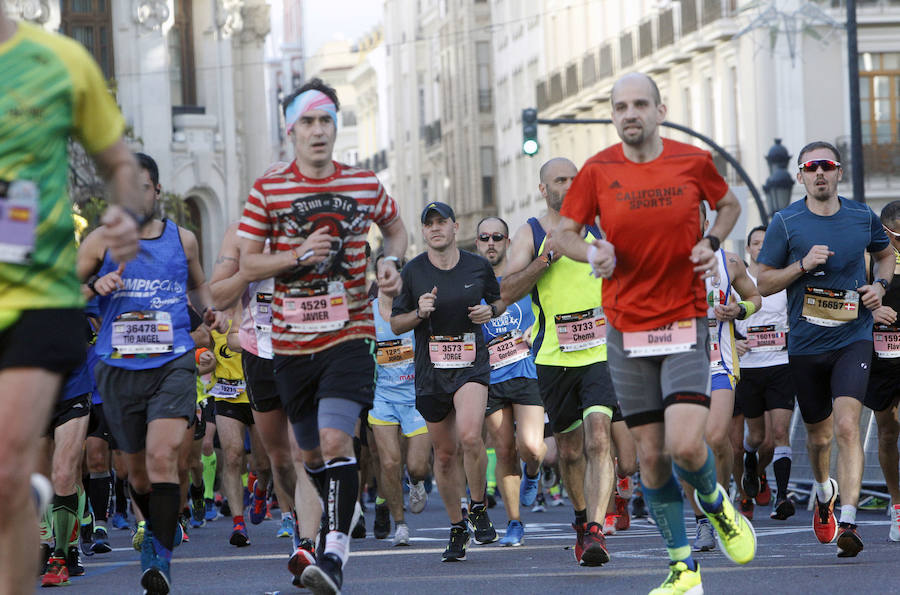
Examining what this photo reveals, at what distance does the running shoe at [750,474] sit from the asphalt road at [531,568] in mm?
1485

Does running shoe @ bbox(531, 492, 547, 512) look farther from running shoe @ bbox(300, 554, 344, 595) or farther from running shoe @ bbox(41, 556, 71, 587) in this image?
running shoe @ bbox(300, 554, 344, 595)

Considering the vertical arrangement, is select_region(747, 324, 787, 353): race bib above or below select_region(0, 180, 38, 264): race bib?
below

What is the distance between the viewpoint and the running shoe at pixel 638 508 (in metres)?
16.3

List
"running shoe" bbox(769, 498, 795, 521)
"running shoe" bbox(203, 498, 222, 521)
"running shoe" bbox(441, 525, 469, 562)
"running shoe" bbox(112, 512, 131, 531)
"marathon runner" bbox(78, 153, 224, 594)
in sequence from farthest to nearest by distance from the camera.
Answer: "running shoe" bbox(203, 498, 222, 521) < "running shoe" bbox(112, 512, 131, 531) < "running shoe" bbox(769, 498, 795, 521) < "running shoe" bbox(441, 525, 469, 562) < "marathon runner" bbox(78, 153, 224, 594)

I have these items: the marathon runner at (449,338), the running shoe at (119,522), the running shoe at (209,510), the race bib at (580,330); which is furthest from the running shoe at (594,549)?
the running shoe at (209,510)

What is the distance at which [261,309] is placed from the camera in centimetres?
1184

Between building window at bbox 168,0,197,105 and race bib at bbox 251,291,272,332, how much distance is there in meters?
35.9

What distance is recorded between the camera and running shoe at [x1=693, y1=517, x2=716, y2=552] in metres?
11.4

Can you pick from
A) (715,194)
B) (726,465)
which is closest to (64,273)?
(715,194)

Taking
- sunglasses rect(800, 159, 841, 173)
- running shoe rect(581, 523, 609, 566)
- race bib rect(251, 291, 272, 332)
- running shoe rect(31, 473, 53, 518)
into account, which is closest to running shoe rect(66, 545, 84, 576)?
race bib rect(251, 291, 272, 332)

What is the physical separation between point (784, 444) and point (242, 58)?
123 feet

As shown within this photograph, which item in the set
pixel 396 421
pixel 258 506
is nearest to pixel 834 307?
pixel 396 421

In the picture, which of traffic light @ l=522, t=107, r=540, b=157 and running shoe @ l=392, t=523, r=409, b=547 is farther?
traffic light @ l=522, t=107, r=540, b=157

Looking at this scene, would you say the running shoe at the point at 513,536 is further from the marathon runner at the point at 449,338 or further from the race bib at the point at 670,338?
the race bib at the point at 670,338
